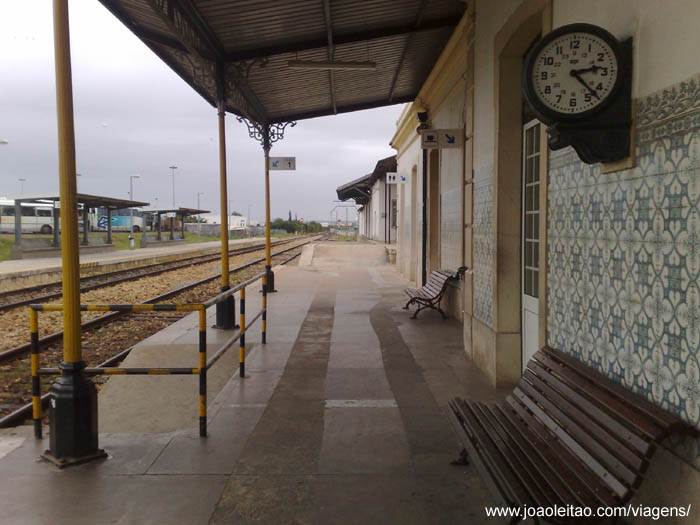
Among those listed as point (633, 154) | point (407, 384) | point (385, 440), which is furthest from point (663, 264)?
point (407, 384)

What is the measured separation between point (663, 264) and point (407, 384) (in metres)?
3.66

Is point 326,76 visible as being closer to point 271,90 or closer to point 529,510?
point 271,90

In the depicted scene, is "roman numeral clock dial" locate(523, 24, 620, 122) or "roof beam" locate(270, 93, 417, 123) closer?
"roman numeral clock dial" locate(523, 24, 620, 122)

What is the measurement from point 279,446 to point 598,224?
2.75m

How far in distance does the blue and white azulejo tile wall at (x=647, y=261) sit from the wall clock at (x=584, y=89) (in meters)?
0.13

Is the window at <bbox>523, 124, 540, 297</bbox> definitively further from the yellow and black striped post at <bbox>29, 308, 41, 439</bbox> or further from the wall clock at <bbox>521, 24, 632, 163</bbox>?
the yellow and black striped post at <bbox>29, 308, 41, 439</bbox>

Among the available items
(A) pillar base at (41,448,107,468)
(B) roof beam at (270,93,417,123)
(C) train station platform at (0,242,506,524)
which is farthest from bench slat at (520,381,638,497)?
(B) roof beam at (270,93,417,123)

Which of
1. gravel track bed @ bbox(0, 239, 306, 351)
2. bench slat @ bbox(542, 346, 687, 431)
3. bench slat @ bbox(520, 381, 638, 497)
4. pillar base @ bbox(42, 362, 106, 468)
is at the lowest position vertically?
gravel track bed @ bbox(0, 239, 306, 351)

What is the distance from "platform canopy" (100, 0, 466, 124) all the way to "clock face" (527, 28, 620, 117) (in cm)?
442

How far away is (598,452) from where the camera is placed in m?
2.79

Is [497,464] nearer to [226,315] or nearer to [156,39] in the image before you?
[226,315]

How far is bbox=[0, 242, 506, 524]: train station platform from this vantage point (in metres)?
3.36

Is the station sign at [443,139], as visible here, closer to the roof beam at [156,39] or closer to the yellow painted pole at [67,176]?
the roof beam at [156,39]

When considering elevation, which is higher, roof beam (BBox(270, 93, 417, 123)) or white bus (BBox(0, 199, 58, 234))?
roof beam (BBox(270, 93, 417, 123))
